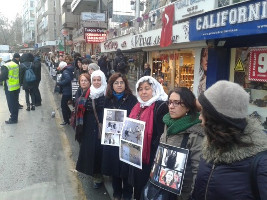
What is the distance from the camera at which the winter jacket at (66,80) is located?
7.68 meters

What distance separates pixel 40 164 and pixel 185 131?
3.68 m

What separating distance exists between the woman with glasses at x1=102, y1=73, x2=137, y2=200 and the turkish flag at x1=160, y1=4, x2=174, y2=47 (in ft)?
21.8

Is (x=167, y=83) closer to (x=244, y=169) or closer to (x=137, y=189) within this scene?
(x=137, y=189)

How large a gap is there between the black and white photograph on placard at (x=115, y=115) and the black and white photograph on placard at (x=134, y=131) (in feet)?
1.36

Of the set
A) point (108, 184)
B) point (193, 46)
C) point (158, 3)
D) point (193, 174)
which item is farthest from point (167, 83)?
point (193, 174)

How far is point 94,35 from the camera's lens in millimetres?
21453

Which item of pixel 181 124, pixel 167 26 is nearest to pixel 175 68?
pixel 167 26

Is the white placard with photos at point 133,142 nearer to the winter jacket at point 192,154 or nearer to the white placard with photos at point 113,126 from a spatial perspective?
the white placard with photos at point 113,126

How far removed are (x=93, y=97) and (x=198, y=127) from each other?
2178mm

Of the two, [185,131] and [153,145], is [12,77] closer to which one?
[153,145]

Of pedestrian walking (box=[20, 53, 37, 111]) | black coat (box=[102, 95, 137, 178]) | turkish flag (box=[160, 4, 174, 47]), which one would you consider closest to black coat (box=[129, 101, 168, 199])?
black coat (box=[102, 95, 137, 178])

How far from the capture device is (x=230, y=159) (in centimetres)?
149

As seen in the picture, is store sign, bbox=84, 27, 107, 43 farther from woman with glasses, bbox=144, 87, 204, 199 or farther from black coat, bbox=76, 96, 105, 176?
woman with glasses, bbox=144, 87, 204, 199

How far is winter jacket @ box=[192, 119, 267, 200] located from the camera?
1.42 meters
